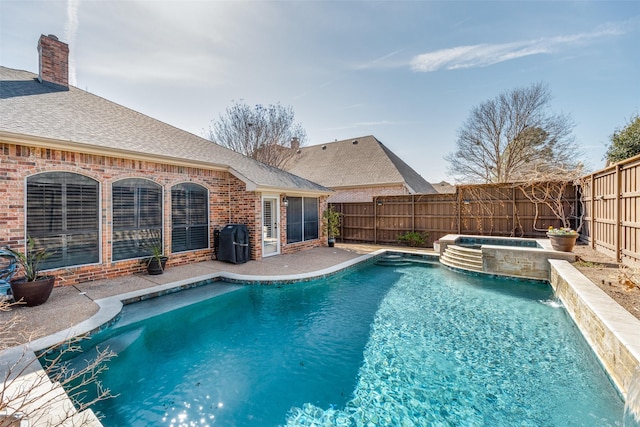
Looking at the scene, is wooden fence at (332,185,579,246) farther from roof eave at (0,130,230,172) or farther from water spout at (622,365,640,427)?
water spout at (622,365,640,427)

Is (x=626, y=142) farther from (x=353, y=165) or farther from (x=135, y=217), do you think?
(x=135, y=217)

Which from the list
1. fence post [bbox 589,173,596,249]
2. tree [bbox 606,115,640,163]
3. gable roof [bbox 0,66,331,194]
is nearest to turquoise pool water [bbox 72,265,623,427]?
gable roof [bbox 0,66,331,194]

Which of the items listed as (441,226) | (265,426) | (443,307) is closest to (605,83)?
(441,226)

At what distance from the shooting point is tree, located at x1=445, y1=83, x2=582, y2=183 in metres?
19.7

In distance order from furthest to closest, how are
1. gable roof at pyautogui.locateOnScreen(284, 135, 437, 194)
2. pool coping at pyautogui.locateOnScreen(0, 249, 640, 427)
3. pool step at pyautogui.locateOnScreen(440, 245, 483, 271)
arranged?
gable roof at pyautogui.locateOnScreen(284, 135, 437, 194)
pool step at pyautogui.locateOnScreen(440, 245, 483, 271)
pool coping at pyautogui.locateOnScreen(0, 249, 640, 427)


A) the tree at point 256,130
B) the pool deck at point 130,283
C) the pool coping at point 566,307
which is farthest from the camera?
the tree at point 256,130

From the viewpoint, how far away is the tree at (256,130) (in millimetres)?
18875

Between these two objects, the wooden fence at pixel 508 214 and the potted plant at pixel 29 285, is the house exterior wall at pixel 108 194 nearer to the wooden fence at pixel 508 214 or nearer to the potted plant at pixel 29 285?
the potted plant at pixel 29 285

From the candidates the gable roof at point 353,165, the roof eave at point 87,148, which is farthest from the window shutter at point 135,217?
the gable roof at point 353,165

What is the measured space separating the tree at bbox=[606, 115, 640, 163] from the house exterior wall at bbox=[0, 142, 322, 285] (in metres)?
17.6

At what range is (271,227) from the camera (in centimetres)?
1237

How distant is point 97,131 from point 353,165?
15308 millimetres

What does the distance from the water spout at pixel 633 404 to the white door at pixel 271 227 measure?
9.70 meters

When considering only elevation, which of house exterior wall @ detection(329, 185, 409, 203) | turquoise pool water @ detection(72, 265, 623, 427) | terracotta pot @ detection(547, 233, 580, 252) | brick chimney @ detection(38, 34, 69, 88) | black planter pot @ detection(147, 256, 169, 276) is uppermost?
brick chimney @ detection(38, 34, 69, 88)
